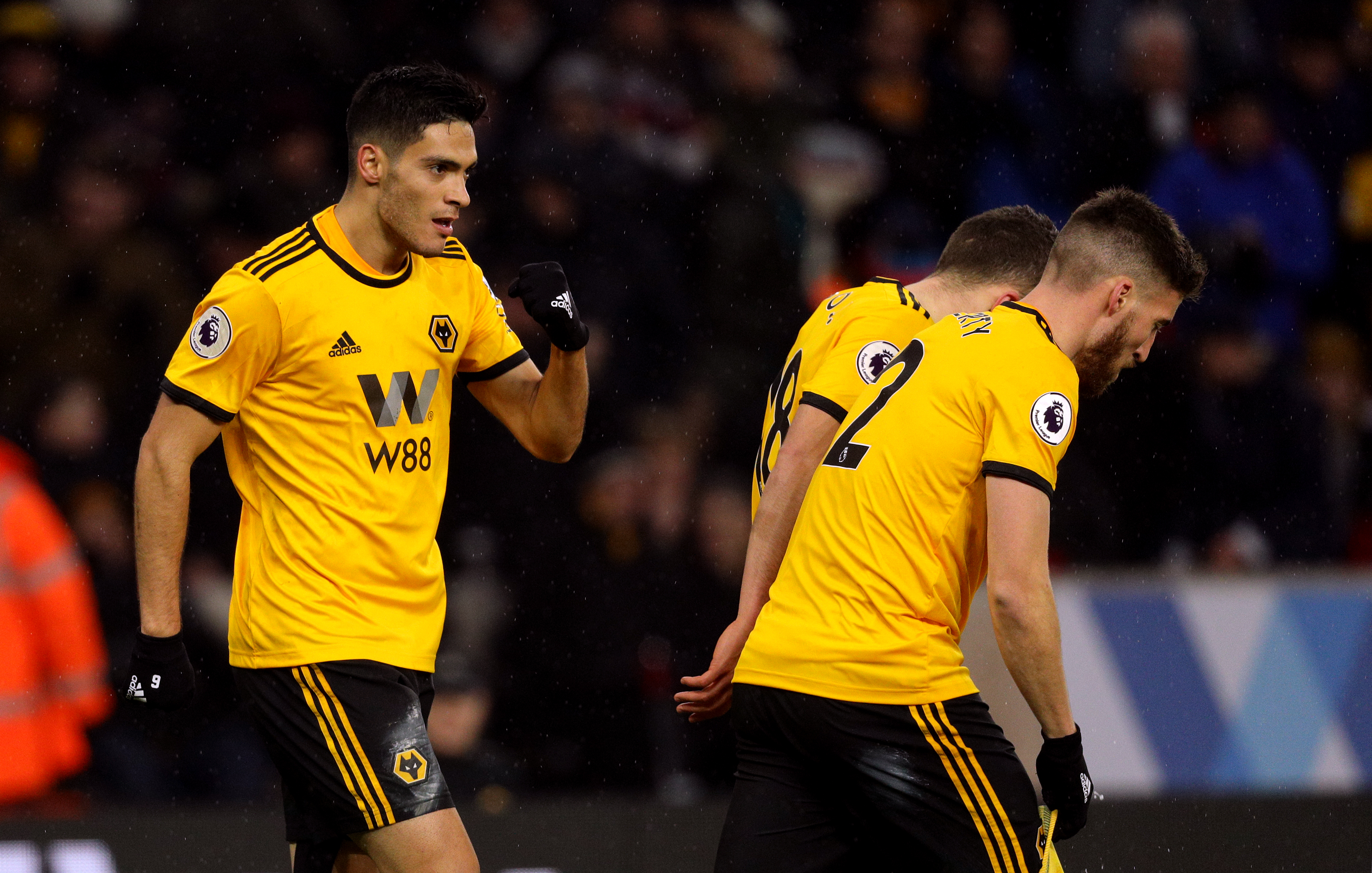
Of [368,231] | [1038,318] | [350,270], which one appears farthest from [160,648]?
[1038,318]

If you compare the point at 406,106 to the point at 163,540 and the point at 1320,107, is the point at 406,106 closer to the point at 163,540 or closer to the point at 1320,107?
the point at 163,540

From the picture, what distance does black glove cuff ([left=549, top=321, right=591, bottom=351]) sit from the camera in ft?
13.3

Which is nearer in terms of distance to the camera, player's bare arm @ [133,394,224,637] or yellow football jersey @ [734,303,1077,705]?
Result: yellow football jersey @ [734,303,1077,705]

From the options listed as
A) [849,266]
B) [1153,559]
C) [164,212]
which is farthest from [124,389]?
[1153,559]

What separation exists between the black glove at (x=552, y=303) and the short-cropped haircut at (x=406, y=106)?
379 mm

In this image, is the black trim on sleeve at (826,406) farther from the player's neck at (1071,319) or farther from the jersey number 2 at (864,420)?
the player's neck at (1071,319)

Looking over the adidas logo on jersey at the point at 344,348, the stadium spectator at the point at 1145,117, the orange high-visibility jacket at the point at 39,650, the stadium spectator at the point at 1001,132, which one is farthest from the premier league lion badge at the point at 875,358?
the stadium spectator at the point at 1145,117

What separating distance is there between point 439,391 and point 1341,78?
6019 millimetres

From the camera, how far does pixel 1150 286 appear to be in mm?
3498

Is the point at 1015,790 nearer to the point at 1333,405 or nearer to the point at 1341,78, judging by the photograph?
the point at 1333,405

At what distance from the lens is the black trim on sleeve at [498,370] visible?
4223mm

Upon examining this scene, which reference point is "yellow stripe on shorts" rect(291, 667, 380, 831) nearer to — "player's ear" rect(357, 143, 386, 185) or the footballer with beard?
the footballer with beard

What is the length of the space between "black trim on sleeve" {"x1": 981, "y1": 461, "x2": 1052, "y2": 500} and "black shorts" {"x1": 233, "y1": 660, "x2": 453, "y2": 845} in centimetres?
134

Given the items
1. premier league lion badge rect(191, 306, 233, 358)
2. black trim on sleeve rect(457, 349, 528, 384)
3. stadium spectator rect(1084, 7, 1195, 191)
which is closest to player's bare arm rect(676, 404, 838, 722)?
black trim on sleeve rect(457, 349, 528, 384)
